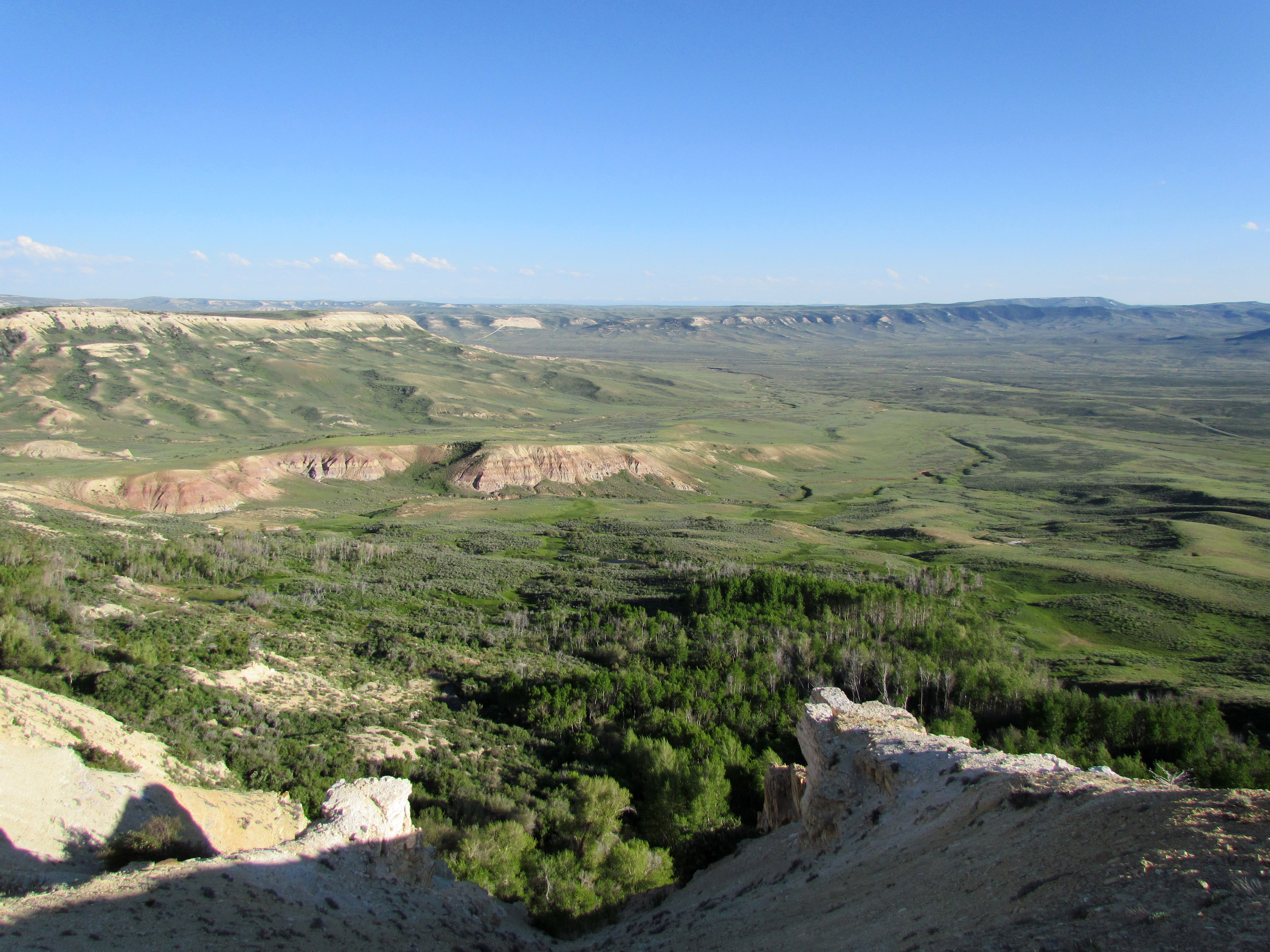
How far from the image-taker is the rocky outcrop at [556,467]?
122125 mm

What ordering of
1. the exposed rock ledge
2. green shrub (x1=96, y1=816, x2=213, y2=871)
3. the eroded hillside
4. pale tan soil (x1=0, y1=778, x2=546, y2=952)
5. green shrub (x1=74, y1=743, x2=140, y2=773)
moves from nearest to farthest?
the exposed rock ledge < pale tan soil (x1=0, y1=778, x2=546, y2=952) < green shrub (x1=96, y1=816, x2=213, y2=871) < green shrub (x1=74, y1=743, x2=140, y2=773) < the eroded hillside

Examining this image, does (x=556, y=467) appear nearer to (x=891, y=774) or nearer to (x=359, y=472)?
(x=359, y=472)

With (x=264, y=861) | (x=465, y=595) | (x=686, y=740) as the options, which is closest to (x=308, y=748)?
(x=264, y=861)

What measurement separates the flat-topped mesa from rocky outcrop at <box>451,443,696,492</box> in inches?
3939

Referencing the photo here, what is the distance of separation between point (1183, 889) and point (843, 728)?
45.7 ft

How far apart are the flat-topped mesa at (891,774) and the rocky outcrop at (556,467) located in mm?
100053

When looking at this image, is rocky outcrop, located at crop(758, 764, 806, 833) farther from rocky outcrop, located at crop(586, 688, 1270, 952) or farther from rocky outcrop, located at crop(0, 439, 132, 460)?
rocky outcrop, located at crop(0, 439, 132, 460)

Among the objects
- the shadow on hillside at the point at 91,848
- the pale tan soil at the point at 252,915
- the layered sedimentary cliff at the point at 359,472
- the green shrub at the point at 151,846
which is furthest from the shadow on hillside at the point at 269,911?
the layered sedimentary cliff at the point at 359,472

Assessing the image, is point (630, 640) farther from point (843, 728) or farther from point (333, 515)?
point (333, 515)

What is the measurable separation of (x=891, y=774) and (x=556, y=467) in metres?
107

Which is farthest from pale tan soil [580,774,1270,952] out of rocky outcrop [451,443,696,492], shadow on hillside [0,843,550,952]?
rocky outcrop [451,443,696,492]

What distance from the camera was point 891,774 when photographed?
21578mm

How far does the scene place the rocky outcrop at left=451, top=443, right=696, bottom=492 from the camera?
401 ft

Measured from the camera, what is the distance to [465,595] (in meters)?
66.1
